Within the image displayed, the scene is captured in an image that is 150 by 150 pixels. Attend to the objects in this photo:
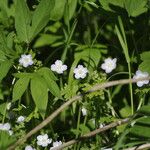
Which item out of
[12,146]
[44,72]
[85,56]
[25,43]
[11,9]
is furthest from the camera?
[11,9]

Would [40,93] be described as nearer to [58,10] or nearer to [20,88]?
[20,88]

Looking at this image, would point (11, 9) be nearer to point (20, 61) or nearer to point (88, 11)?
point (88, 11)

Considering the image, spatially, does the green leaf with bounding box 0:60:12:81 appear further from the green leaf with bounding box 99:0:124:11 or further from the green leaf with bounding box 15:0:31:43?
the green leaf with bounding box 99:0:124:11

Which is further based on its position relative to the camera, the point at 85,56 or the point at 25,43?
the point at 85,56

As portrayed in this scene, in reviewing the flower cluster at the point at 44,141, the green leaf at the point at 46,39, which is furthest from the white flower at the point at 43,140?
the green leaf at the point at 46,39

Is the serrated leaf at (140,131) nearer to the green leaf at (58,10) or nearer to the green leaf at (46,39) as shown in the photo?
the green leaf at (58,10)

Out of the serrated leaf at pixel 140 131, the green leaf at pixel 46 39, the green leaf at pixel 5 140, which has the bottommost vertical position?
the serrated leaf at pixel 140 131

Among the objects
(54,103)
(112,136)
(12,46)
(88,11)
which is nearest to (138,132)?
(112,136)
